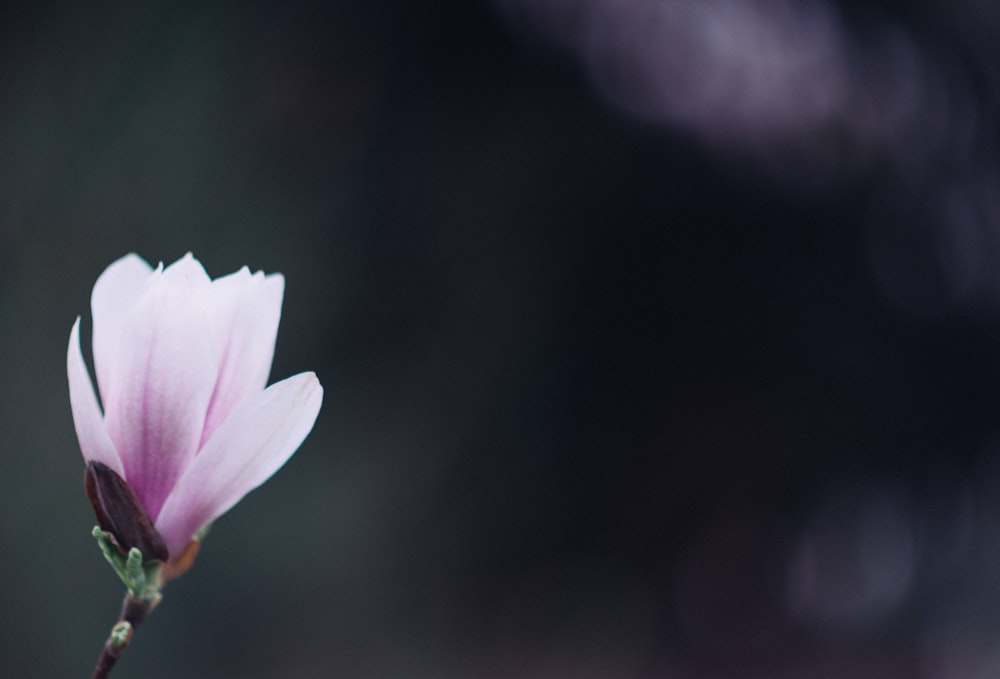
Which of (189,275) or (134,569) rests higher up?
(189,275)

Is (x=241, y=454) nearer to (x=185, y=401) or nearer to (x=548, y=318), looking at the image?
(x=185, y=401)

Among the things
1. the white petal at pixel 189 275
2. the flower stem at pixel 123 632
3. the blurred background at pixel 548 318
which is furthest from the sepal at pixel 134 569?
the blurred background at pixel 548 318

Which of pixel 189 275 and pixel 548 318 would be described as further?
pixel 548 318

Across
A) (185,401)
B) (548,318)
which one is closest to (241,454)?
(185,401)

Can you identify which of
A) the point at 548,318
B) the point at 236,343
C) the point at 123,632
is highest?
the point at 548,318

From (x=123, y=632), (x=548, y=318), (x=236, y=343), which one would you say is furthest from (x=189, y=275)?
(x=548, y=318)

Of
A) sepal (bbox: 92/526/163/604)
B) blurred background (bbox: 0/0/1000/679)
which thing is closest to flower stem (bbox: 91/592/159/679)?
sepal (bbox: 92/526/163/604)
